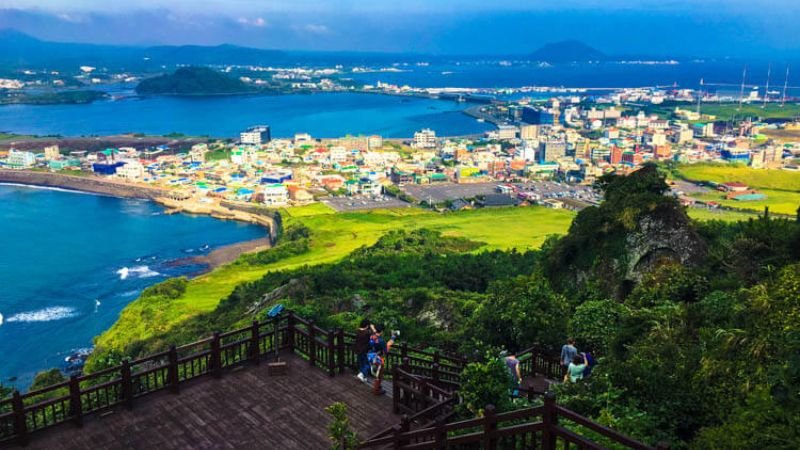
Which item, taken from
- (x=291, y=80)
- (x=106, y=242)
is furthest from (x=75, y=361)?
(x=291, y=80)

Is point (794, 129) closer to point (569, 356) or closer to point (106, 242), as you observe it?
point (106, 242)

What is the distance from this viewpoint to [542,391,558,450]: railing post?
5.51 m

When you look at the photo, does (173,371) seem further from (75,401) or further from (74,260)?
(74,260)

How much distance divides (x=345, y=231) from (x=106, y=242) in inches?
693

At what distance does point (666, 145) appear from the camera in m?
86.8

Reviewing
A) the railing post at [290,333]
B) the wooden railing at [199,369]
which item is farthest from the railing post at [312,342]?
the railing post at [290,333]

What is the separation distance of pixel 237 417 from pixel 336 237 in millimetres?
39811

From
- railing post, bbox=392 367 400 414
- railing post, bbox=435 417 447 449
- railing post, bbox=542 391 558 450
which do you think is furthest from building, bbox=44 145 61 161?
railing post, bbox=542 391 558 450

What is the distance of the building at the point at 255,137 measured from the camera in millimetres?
91850

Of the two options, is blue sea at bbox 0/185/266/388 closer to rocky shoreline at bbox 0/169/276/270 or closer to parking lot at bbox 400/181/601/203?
rocky shoreline at bbox 0/169/276/270

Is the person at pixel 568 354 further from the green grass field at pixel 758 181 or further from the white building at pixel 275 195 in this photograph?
the white building at pixel 275 195

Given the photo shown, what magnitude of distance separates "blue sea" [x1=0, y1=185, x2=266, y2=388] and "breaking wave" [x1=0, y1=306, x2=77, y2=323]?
0.16 ft

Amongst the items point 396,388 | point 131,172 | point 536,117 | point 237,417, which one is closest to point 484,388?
point 396,388

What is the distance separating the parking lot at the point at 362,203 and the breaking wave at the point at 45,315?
2741 centimetres
